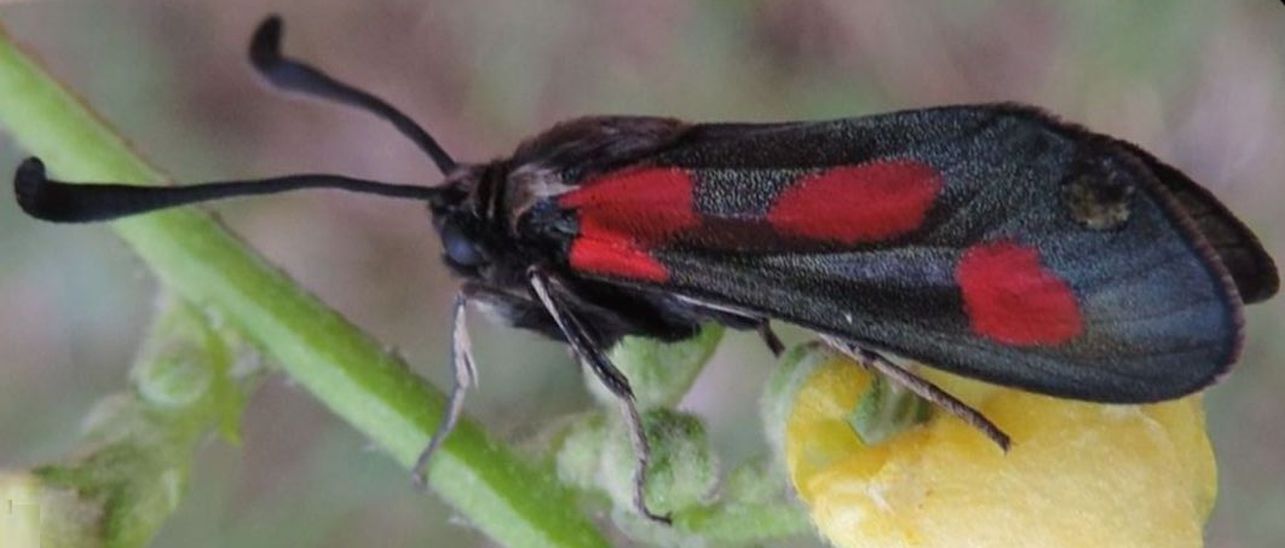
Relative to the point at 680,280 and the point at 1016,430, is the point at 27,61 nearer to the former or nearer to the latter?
the point at 680,280

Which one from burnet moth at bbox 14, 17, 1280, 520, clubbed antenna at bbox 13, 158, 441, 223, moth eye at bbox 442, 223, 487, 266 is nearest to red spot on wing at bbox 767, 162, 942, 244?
burnet moth at bbox 14, 17, 1280, 520

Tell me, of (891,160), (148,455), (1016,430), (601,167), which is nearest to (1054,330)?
(1016,430)

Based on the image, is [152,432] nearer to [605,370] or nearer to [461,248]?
[461,248]

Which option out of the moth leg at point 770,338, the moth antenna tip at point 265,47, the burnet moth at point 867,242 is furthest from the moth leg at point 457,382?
the moth antenna tip at point 265,47

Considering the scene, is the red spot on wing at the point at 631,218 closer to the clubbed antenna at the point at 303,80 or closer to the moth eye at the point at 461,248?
the moth eye at the point at 461,248

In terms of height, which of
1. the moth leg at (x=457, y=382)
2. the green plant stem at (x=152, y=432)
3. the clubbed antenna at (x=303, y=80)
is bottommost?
the green plant stem at (x=152, y=432)

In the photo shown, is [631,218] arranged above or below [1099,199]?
below

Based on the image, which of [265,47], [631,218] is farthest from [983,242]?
[265,47]
